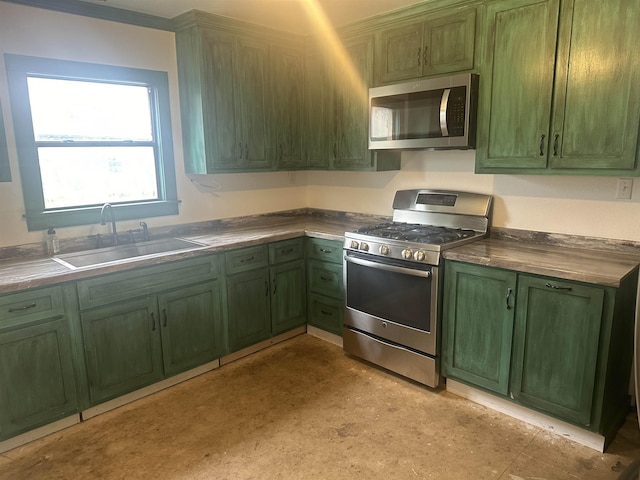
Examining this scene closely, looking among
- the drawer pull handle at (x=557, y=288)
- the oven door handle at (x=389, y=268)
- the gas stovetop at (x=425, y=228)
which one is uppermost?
the gas stovetop at (x=425, y=228)

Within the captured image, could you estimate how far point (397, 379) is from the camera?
3.01 metres

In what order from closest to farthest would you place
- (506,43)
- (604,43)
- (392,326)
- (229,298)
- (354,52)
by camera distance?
(604,43) < (506,43) < (392,326) < (229,298) < (354,52)

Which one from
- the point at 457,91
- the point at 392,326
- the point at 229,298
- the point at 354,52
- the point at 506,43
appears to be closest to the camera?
the point at 506,43

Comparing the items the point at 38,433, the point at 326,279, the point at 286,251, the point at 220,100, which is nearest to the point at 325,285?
the point at 326,279

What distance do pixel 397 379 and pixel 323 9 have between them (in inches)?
105

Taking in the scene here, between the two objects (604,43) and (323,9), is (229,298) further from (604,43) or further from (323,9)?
(604,43)

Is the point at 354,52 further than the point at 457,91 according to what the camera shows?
Yes

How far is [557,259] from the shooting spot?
94.2 inches

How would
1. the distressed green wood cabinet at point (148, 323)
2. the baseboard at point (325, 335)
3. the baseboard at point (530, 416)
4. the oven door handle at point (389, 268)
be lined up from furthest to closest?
the baseboard at point (325, 335), the oven door handle at point (389, 268), the distressed green wood cabinet at point (148, 323), the baseboard at point (530, 416)

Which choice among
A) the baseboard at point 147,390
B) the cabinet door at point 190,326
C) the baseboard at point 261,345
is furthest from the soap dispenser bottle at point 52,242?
the baseboard at point 261,345

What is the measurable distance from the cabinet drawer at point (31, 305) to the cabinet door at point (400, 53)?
258cm

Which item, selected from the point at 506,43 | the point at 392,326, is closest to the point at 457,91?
the point at 506,43

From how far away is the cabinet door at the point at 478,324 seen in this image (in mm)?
2447

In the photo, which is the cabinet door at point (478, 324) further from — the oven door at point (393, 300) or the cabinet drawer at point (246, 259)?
the cabinet drawer at point (246, 259)
